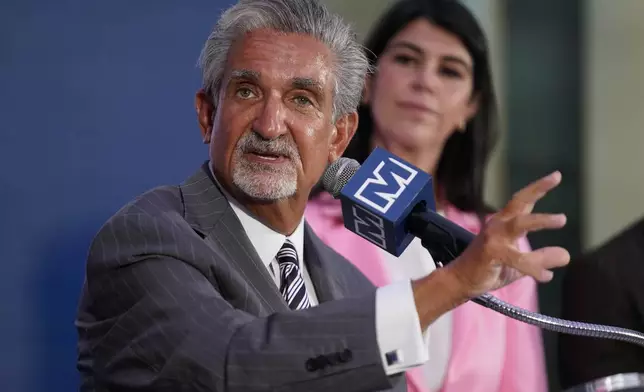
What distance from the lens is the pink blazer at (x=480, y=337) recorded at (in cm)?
233

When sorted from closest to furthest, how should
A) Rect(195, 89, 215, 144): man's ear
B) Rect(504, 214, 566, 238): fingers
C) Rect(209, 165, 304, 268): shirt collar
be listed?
Rect(504, 214, 566, 238): fingers → Rect(209, 165, 304, 268): shirt collar → Rect(195, 89, 215, 144): man's ear

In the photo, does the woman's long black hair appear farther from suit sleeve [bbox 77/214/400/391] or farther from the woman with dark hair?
suit sleeve [bbox 77/214/400/391]

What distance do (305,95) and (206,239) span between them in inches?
10.6

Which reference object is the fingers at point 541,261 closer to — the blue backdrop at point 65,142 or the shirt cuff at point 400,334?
the shirt cuff at point 400,334

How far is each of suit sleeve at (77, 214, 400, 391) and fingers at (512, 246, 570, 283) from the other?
208mm

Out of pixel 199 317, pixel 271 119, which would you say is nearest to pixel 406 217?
pixel 199 317

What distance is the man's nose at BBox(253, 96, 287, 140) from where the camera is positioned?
5.47ft

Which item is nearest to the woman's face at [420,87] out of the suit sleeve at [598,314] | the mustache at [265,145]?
the suit sleeve at [598,314]

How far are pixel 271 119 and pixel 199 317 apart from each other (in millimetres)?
367

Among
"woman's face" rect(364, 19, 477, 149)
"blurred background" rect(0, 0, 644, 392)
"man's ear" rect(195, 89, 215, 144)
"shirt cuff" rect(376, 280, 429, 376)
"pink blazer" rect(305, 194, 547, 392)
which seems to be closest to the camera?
"shirt cuff" rect(376, 280, 429, 376)

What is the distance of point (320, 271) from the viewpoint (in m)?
1.86

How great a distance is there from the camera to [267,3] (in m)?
1.75

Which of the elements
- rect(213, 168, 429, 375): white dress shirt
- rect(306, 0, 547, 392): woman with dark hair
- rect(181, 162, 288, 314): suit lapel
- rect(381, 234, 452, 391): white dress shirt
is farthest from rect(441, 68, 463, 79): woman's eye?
rect(213, 168, 429, 375): white dress shirt

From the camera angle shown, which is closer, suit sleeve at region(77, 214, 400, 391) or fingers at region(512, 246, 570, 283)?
fingers at region(512, 246, 570, 283)
